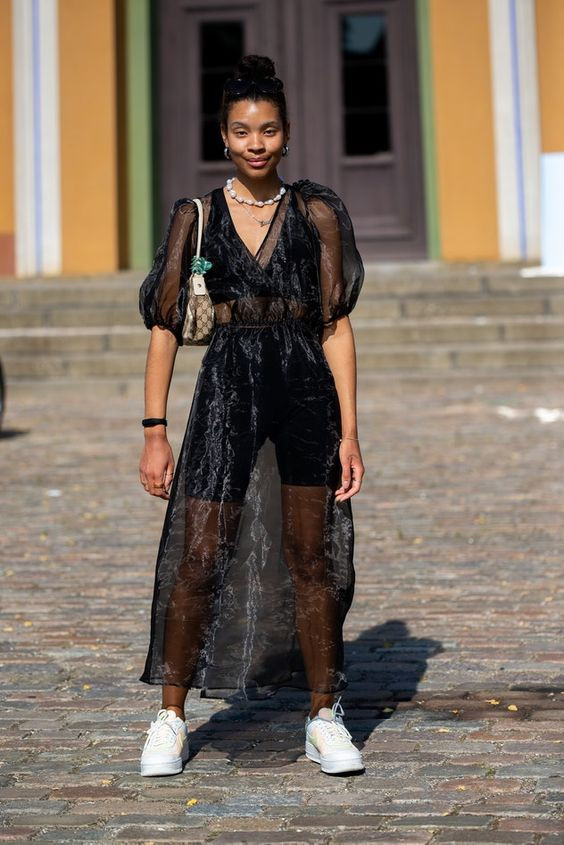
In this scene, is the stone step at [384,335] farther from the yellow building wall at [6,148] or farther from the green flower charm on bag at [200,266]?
the green flower charm on bag at [200,266]

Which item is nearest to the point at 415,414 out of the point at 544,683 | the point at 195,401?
the point at 544,683

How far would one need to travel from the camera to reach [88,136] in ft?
55.3

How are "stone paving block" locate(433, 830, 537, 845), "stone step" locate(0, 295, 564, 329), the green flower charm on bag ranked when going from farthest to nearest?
"stone step" locate(0, 295, 564, 329) < the green flower charm on bag < "stone paving block" locate(433, 830, 537, 845)

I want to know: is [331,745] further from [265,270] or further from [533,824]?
[265,270]

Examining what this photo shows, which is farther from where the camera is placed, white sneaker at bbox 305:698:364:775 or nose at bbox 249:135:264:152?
nose at bbox 249:135:264:152

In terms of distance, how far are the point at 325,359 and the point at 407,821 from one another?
126 cm

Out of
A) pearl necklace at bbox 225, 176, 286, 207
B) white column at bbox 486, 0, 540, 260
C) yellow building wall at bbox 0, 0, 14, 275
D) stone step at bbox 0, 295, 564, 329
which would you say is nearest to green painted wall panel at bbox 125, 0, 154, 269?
yellow building wall at bbox 0, 0, 14, 275

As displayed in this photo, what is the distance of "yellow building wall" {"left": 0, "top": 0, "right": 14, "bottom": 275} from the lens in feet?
55.3

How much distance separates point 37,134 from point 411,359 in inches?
221

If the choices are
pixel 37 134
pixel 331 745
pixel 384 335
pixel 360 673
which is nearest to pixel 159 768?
pixel 331 745

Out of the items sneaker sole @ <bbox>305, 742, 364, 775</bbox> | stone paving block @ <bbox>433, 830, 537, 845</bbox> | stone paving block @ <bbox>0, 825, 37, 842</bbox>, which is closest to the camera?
stone paving block @ <bbox>433, 830, 537, 845</bbox>

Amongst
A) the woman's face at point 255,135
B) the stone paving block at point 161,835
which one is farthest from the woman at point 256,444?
the stone paving block at point 161,835

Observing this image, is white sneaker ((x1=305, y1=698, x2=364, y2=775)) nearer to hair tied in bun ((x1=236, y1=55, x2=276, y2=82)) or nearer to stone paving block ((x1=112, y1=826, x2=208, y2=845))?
stone paving block ((x1=112, y1=826, x2=208, y2=845))

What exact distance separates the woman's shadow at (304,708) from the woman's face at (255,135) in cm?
155
